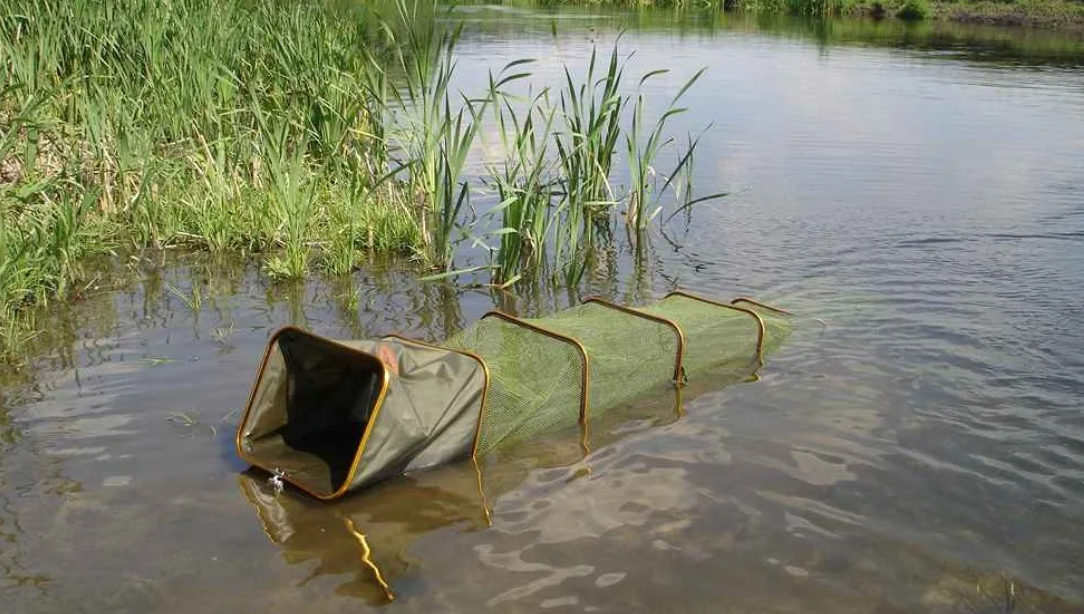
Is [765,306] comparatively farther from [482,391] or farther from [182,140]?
[182,140]

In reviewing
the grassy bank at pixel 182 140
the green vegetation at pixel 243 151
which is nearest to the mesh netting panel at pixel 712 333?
the green vegetation at pixel 243 151

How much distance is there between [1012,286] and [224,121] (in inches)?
228

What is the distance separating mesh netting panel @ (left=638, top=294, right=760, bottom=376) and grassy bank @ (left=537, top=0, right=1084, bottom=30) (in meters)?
28.1

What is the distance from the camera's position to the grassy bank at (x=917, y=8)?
3200 centimetres

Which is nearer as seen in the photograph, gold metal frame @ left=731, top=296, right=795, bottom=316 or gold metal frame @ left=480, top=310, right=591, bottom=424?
gold metal frame @ left=480, top=310, right=591, bottom=424

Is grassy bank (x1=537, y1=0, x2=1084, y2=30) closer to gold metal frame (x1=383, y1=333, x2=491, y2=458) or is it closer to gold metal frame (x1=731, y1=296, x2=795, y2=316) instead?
gold metal frame (x1=731, y1=296, x2=795, y2=316)

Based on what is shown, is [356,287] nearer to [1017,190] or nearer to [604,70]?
[1017,190]

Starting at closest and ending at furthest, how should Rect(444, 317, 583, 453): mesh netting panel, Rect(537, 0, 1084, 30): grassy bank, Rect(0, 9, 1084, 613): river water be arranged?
Rect(0, 9, 1084, 613): river water, Rect(444, 317, 583, 453): mesh netting panel, Rect(537, 0, 1084, 30): grassy bank

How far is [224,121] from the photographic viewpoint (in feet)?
25.1

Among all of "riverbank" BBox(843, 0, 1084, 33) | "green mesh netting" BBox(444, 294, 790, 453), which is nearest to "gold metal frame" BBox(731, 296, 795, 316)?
"green mesh netting" BBox(444, 294, 790, 453)

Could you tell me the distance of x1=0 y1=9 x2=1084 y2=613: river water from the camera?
3.44m

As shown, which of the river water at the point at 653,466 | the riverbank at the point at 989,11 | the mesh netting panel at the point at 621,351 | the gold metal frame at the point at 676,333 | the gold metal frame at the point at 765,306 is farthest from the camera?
the riverbank at the point at 989,11

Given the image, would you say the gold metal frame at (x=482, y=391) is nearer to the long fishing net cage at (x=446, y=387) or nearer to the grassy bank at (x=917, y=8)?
the long fishing net cage at (x=446, y=387)

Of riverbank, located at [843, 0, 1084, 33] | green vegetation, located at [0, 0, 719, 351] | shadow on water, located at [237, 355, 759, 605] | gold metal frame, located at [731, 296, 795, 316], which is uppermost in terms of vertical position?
riverbank, located at [843, 0, 1084, 33]
